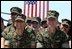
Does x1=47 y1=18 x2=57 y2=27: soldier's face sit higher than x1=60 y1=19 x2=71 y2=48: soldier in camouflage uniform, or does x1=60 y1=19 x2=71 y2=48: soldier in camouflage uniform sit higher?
x1=47 y1=18 x2=57 y2=27: soldier's face

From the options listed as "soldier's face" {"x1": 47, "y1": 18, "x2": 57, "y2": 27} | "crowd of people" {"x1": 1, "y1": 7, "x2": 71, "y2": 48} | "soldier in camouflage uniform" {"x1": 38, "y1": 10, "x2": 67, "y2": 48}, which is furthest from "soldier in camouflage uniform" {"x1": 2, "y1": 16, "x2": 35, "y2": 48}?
"soldier's face" {"x1": 47, "y1": 18, "x2": 57, "y2": 27}

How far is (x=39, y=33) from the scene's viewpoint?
791cm

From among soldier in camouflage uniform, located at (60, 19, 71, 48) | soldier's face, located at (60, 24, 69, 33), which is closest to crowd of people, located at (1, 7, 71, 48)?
soldier in camouflage uniform, located at (60, 19, 71, 48)

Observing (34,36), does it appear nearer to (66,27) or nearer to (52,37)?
(52,37)

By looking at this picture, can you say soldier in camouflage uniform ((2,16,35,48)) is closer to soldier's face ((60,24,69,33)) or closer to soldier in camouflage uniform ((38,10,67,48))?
soldier in camouflage uniform ((38,10,67,48))

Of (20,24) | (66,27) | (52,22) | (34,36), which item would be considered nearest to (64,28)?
(66,27)

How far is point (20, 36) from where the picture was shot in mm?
7934

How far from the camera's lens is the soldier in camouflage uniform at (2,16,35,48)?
787 centimetres

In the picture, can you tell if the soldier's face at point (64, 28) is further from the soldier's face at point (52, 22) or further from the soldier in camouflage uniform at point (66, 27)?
the soldier's face at point (52, 22)

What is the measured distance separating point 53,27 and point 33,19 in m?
1.56

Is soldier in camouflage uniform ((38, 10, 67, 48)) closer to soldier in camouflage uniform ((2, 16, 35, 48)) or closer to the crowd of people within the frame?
the crowd of people

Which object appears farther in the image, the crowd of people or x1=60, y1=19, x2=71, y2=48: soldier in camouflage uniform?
x1=60, y1=19, x2=71, y2=48: soldier in camouflage uniform

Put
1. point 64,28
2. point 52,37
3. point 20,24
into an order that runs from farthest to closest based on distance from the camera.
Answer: point 64,28 < point 20,24 < point 52,37

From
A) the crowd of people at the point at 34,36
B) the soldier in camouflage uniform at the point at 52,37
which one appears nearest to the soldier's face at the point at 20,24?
the crowd of people at the point at 34,36
